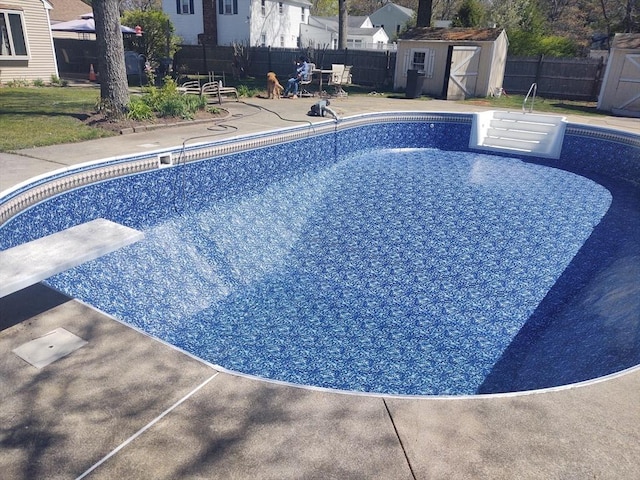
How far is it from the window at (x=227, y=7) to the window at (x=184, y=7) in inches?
90.0

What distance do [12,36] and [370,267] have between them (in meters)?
17.5

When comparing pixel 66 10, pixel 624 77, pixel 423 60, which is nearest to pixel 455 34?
pixel 423 60

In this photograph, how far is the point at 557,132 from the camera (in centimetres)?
1242

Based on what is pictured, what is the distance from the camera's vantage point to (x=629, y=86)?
15406mm

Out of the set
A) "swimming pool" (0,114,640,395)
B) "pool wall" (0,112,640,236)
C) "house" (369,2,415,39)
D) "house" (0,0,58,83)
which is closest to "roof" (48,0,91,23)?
"house" (0,0,58,83)

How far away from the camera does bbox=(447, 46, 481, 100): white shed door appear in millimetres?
17641

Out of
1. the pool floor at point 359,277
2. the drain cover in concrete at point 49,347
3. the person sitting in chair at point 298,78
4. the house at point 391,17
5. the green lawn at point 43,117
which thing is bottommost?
the pool floor at point 359,277

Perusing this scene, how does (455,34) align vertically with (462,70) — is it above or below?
above

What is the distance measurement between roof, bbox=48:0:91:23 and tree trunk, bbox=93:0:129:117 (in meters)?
24.8

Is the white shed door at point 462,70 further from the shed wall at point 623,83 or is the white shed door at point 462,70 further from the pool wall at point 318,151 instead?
the pool wall at point 318,151

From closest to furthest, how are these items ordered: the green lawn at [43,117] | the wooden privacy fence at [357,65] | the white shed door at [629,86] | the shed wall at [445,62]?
the green lawn at [43,117] → the white shed door at [629,86] → the shed wall at [445,62] → the wooden privacy fence at [357,65]

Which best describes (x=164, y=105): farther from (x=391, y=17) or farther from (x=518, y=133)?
(x=391, y=17)

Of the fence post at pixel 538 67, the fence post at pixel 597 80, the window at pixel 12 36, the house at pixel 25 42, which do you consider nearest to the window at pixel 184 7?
the house at pixel 25 42

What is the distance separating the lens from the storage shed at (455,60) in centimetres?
1772
